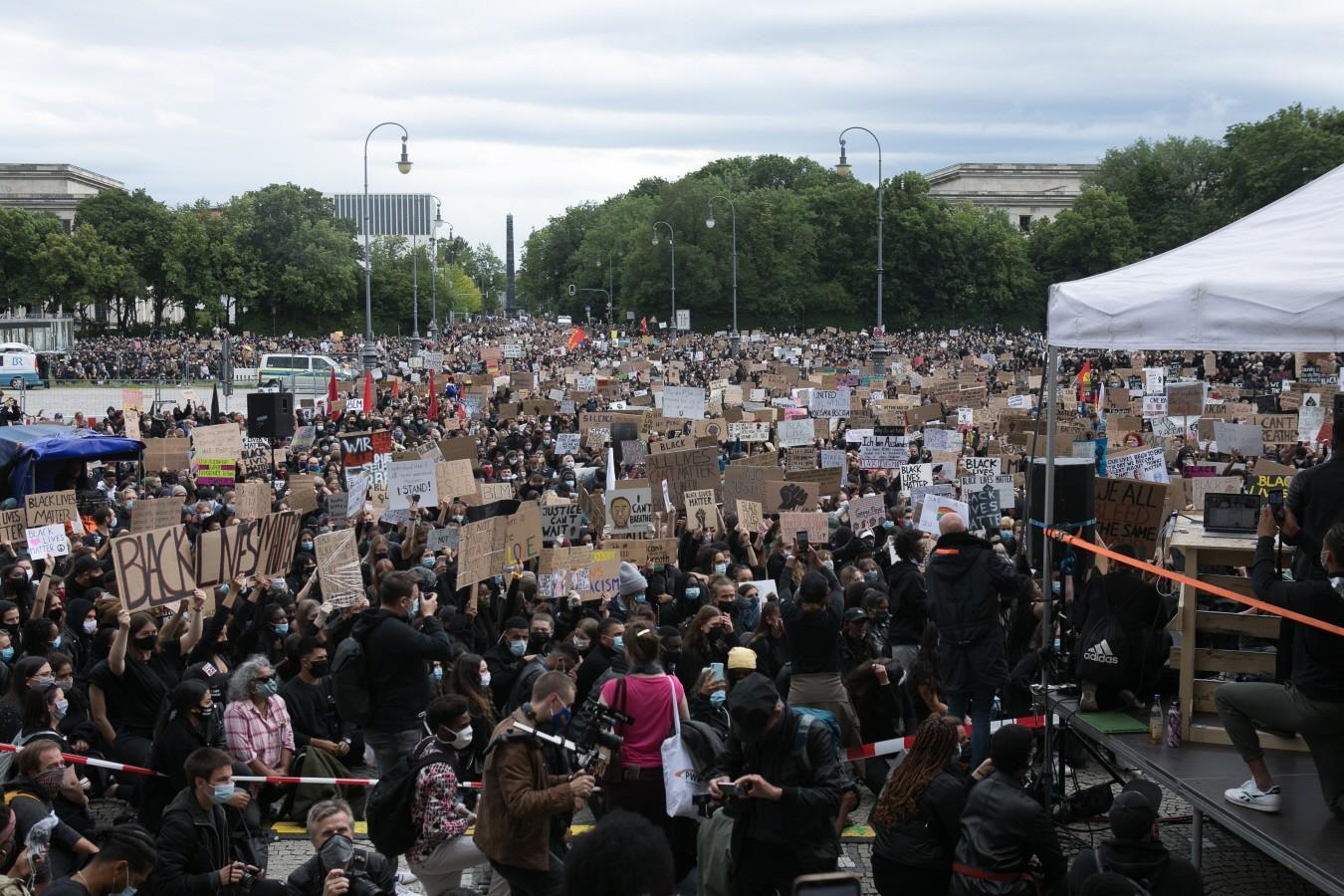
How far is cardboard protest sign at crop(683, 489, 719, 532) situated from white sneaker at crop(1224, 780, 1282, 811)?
29.9 feet

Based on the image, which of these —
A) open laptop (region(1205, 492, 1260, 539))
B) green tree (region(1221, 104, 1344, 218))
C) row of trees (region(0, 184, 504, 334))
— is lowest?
open laptop (region(1205, 492, 1260, 539))

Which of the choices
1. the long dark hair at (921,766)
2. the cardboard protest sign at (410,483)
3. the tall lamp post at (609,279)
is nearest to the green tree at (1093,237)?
the tall lamp post at (609,279)

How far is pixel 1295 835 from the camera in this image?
5.77 m

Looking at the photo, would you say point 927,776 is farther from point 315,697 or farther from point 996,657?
point 315,697

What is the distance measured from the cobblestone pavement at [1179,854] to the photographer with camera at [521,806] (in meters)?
1.48

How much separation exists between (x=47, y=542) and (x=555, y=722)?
8.01 m

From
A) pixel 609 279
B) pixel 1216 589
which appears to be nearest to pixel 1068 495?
pixel 1216 589

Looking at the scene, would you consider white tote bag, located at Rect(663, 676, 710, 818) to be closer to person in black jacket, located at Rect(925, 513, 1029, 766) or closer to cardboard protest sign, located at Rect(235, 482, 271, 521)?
person in black jacket, located at Rect(925, 513, 1029, 766)

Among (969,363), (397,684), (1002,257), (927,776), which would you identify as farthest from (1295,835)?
(1002,257)

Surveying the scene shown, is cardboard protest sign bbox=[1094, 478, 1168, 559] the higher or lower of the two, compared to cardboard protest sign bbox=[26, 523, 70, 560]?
higher

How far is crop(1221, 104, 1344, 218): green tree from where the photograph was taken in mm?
71438

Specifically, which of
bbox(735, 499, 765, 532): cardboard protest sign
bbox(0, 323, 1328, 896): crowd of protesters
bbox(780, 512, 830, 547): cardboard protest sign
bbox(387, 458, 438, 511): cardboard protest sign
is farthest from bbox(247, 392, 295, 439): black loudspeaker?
bbox(780, 512, 830, 547): cardboard protest sign

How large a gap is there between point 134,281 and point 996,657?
87802mm

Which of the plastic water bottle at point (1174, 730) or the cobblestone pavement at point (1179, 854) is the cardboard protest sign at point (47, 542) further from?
the plastic water bottle at point (1174, 730)
